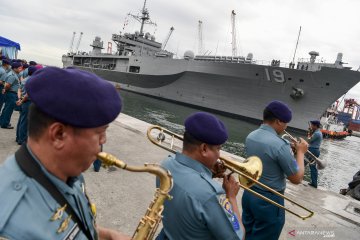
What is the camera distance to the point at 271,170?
341 centimetres

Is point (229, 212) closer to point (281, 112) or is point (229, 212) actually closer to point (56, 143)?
point (56, 143)

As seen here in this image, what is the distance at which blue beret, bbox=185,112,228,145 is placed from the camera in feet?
6.84

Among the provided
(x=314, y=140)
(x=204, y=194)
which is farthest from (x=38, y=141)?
(x=314, y=140)

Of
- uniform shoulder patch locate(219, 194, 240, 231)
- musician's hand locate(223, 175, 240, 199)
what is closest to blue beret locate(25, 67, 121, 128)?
uniform shoulder patch locate(219, 194, 240, 231)

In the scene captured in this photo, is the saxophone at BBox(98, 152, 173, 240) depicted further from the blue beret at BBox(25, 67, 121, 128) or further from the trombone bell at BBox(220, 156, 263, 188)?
the trombone bell at BBox(220, 156, 263, 188)

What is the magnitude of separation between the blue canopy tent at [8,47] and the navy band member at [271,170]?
1705 centimetres

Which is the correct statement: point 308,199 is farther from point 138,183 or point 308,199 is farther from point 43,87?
point 43,87

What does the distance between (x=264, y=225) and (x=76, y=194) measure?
2.66m

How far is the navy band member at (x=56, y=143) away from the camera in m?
1.08

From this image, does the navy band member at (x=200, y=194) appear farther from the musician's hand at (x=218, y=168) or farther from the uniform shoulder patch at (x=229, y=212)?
the musician's hand at (x=218, y=168)

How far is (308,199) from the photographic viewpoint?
6.47 m

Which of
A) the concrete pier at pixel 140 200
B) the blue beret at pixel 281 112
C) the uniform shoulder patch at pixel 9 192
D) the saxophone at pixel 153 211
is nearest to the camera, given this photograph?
the uniform shoulder patch at pixel 9 192

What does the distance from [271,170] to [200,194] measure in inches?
70.2

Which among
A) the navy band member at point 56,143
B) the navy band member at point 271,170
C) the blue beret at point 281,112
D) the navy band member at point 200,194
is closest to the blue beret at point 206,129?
the navy band member at point 200,194
